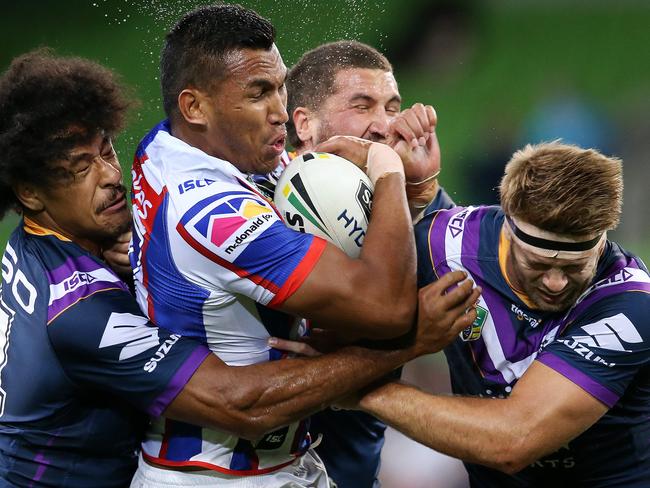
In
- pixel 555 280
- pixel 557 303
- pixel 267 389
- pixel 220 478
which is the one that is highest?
pixel 555 280

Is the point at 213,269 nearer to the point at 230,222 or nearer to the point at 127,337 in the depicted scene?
the point at 230,222

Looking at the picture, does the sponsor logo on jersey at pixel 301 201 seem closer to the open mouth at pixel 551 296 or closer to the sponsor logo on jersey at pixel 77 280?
the sponsor logo on jersey at pixel 77 280

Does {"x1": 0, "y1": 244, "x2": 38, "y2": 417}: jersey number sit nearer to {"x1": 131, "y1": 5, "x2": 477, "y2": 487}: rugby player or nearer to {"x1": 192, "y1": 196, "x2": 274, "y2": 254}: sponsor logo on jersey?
{"x1": 131, "y1": 5, "x2": 477, "y2": 487}: rugby player

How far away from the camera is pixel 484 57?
7.64 meters

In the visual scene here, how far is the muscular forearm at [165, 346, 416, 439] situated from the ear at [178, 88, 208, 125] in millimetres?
768

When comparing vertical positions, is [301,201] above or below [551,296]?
above

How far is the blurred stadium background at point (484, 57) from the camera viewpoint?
23.2 feet

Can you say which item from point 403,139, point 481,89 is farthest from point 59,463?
point 481,89

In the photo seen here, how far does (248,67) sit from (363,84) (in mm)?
1489

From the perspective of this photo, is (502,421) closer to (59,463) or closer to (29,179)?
(59,463)

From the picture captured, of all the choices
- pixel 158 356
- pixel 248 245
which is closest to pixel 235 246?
pixel 248 245

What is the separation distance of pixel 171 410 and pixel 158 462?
9.9 inches

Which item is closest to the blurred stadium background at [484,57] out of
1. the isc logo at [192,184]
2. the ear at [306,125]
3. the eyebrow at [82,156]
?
the ear at [306,125]

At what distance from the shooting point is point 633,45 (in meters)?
7.68
